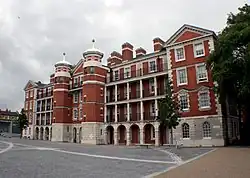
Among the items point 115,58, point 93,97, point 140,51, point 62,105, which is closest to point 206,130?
point 93,97

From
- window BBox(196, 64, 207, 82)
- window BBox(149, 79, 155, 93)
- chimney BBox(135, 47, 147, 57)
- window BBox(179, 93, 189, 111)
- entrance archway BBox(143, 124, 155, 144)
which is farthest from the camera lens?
chimney BBox(135, 47, 147, 57)

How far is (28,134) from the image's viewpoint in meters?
61.0

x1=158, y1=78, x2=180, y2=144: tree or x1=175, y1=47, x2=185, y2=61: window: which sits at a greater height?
x1=175, y1=47, x2=185, y2=61: window

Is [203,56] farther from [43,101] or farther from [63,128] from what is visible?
[43,101]

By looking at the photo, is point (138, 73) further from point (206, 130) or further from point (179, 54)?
point (206, 130)

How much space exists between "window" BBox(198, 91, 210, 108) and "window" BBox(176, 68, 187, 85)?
Result: 282 cm

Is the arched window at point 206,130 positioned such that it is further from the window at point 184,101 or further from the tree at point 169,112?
the tree at point 169,112

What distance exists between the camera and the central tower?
4041 centimetres

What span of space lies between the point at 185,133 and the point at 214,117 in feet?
13.8

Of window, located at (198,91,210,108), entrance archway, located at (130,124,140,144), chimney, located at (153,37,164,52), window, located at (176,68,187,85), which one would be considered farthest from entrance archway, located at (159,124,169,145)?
chimney, located at (153,37,164,52)

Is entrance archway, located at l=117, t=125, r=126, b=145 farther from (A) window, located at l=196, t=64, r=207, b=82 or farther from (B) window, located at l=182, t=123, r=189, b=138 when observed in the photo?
(A) window, located at l=196, t=64, r=207, b=82

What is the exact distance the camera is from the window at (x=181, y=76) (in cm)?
3270

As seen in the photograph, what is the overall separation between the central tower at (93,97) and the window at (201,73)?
16704 millimetres

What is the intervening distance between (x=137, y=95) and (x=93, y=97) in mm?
6990
